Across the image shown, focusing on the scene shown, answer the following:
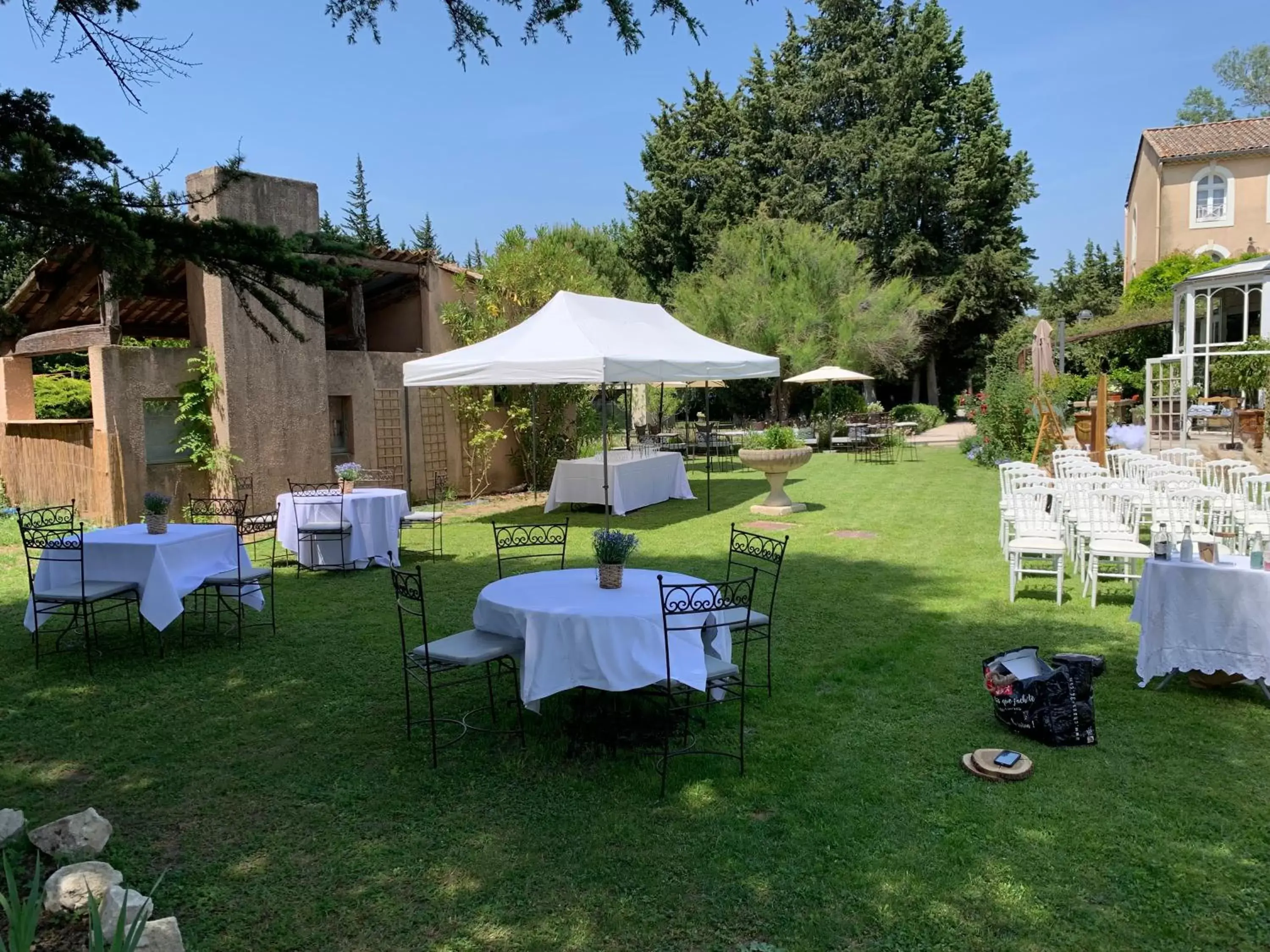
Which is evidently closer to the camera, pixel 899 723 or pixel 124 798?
pixel 124 798

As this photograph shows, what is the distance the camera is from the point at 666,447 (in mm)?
21297

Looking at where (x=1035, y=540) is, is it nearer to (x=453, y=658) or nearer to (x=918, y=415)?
(x=453, y=658)

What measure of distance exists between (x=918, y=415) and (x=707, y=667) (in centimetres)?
2664

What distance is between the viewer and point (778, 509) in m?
12.3

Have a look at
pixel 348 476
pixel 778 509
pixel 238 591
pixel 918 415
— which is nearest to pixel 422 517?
pixel 348 476

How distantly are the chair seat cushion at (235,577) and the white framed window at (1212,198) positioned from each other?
28969 millimetres

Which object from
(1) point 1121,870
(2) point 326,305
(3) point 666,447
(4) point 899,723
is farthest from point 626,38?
(3) point 666,447

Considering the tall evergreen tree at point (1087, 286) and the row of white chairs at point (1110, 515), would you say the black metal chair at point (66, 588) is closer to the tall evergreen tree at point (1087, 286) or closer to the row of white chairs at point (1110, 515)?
the row of white chairs at point (1110, 515)

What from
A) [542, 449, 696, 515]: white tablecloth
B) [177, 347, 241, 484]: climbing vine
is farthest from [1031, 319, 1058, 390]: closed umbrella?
[177, 347, 241, 484]: climbing vine

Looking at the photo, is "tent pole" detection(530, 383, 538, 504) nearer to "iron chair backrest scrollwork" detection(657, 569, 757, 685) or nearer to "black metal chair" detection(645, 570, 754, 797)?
"black metal chair" detection(645, 570, 754, 797)

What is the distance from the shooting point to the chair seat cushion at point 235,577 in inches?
248

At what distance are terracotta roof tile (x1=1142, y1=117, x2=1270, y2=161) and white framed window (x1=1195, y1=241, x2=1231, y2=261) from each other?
255 centimetres

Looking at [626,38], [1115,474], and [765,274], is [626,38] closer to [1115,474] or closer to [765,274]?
[1115,474]

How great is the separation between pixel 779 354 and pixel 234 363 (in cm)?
1658
